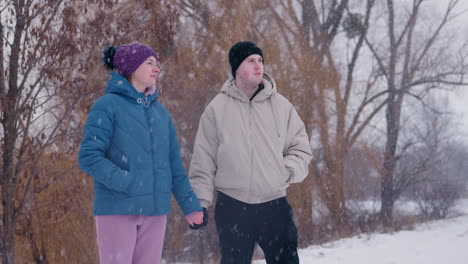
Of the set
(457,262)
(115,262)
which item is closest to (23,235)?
(115,262)

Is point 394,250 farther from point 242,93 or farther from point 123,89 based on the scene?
point 123,89

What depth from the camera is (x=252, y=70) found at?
8.81 ft

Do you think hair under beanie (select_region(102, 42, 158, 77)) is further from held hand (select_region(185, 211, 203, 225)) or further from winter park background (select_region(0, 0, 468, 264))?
winter park background (select_region(0, 0, 468, 264))

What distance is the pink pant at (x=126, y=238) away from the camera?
2.06 meters

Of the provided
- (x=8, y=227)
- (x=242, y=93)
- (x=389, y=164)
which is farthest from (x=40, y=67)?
(x=389, y=164)

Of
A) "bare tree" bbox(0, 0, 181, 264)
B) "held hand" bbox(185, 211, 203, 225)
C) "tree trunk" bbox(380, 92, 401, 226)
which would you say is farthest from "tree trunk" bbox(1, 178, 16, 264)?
"tree trunk" bbox(380, 92, 401, 226)

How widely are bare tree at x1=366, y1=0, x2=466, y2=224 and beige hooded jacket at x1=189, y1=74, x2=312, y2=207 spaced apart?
1090 cm

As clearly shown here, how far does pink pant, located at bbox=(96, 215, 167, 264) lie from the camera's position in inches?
81.3

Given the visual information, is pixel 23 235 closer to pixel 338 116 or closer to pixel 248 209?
pixel 248 209

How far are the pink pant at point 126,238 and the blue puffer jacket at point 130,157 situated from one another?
51mm

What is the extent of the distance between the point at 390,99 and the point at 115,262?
44.2ft

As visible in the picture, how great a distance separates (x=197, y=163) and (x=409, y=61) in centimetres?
1374

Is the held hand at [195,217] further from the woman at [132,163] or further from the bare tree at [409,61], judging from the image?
the bare tree at [409,61]

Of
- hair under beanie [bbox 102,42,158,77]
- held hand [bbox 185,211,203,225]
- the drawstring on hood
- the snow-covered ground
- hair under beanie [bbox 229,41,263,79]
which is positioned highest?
hair under beanie [bbox 229,41,263,79]
